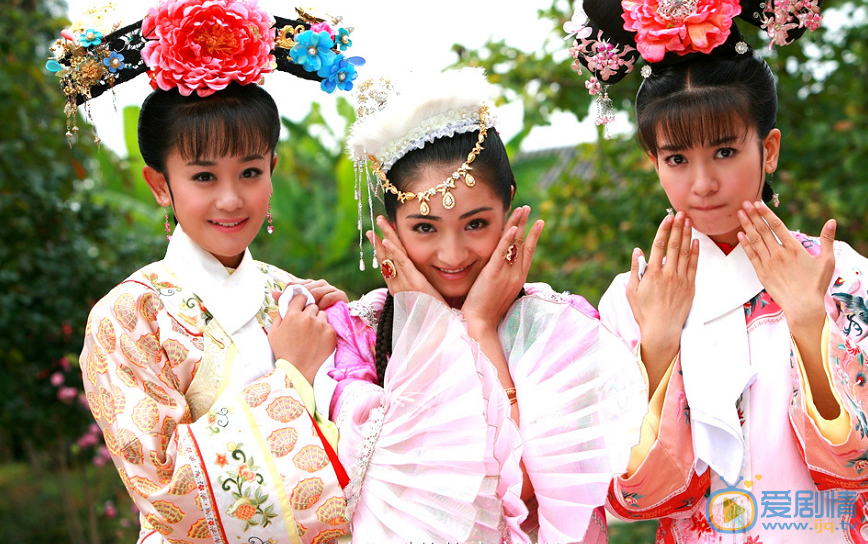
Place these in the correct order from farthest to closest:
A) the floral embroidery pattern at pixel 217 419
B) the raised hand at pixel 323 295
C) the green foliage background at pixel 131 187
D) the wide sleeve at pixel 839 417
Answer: the green foliage background at pixel 131 187 < the raised hand at pixel 323 295 < the floral embroidery pattern at pixel 217 419 < the wide sleeve at pixel 839 417

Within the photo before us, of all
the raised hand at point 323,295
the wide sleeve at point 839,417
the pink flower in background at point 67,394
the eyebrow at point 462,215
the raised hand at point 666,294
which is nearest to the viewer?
the wide sleeve at point 839,417

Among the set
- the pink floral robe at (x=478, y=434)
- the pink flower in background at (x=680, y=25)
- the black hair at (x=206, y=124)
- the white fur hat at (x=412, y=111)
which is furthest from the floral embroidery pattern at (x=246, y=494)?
the pink flower in background at (x=680, y=25)

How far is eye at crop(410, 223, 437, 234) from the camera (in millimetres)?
2408

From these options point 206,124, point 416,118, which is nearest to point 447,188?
point 416,118

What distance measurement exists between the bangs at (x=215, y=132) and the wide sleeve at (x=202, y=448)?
1.49 ft

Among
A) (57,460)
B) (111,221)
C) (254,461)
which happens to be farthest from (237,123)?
(57,460)

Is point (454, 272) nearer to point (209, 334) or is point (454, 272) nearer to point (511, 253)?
point (511, 253)

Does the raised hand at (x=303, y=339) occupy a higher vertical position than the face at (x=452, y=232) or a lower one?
lower

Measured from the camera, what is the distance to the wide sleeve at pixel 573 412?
211 centimetres

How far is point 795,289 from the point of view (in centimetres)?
214

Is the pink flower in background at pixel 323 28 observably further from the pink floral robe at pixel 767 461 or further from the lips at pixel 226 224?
the pink floral robe at pixel 767 461

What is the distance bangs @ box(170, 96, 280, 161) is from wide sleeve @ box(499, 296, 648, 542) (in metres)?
0.97

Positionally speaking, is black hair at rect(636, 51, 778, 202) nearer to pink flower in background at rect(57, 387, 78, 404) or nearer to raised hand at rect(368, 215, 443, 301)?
raised hand at rect(368, 215, 443, 301)

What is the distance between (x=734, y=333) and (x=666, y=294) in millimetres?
212
